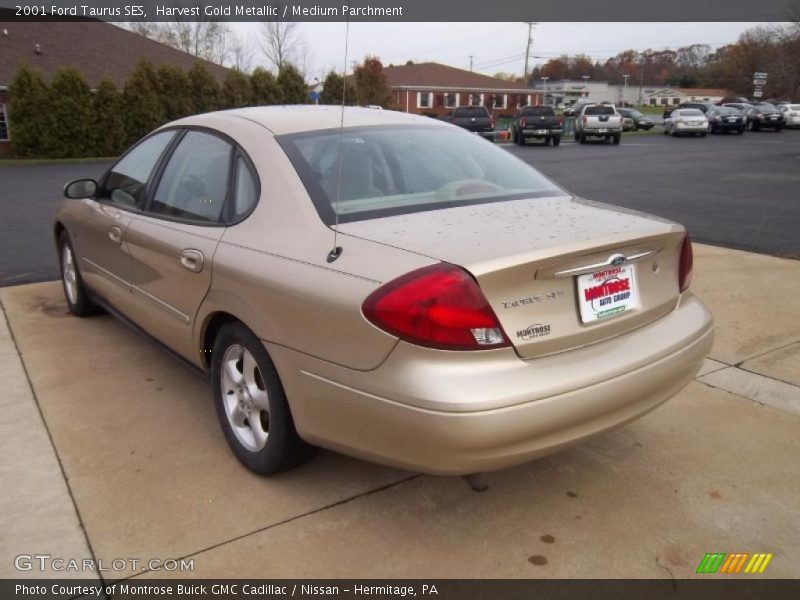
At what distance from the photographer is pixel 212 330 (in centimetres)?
329

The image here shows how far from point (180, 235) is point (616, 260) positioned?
6.86ft

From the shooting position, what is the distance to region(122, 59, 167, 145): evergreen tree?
26672 mm

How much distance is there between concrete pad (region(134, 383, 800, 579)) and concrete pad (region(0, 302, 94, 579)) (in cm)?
58

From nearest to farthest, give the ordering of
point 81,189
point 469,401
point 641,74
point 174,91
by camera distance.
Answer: point 469,401
point 81,189
point 174,91
point 641,74

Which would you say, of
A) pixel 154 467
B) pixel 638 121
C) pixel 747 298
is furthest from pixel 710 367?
pixel 638 121

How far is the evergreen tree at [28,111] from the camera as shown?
24.3 m

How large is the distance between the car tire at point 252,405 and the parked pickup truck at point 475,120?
27.8m

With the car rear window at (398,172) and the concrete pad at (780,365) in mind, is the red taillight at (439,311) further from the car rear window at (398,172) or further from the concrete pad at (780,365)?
the concrete pad at (780,365)

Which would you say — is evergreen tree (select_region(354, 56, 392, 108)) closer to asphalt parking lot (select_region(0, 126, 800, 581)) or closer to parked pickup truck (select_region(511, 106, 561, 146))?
parked pickup truck (select_region(511, 106, 561, 146))

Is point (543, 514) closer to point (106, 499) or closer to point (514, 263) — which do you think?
point (514, 263)

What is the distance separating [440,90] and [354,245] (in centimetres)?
5980

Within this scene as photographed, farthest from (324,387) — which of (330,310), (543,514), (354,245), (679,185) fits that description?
(679,185)

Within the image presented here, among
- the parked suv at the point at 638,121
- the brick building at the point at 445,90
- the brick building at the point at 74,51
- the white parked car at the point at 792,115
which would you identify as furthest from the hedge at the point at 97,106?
the white parked car at the point at 792,115

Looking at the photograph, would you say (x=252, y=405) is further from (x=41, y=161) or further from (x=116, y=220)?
(x=41, y=161)
